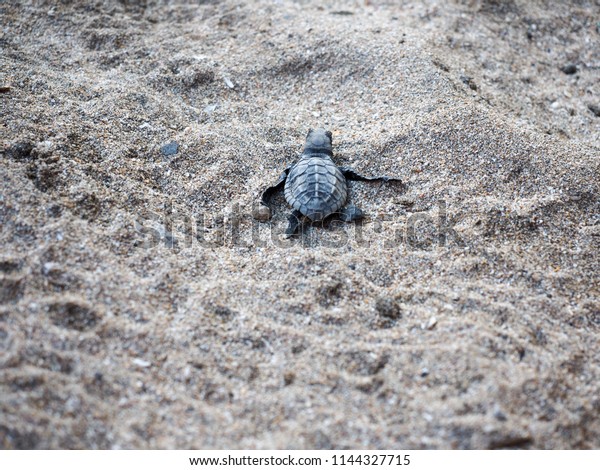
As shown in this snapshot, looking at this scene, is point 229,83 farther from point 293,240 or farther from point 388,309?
point 388,309

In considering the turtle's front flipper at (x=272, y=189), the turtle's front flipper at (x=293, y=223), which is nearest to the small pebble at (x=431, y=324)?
the turtle's front flipper at (x=293, y=223)

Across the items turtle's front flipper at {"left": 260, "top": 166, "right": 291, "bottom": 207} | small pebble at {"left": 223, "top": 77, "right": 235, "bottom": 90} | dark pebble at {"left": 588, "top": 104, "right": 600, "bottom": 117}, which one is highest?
small pebble at {"left": 223, "top": 77, "right": 235, "bottom": 90}

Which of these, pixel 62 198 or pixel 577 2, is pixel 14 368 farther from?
pixel 577 2

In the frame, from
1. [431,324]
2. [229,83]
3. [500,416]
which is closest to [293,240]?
[431,324]

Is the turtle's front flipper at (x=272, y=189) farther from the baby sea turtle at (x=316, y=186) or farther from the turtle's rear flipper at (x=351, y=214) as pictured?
the turtle's rear flipper at (x=351, y=214)

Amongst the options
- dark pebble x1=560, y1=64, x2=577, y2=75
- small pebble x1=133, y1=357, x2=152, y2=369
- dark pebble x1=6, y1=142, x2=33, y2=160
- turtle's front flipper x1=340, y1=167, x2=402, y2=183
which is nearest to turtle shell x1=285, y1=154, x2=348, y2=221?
turtle's front flipper x1=340, y1=167, x2=402, y2=183

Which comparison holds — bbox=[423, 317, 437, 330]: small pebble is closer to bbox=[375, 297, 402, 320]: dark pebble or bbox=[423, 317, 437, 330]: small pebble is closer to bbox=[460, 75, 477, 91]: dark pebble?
bbox=[375, 297, 402, 320]: dark pebble
